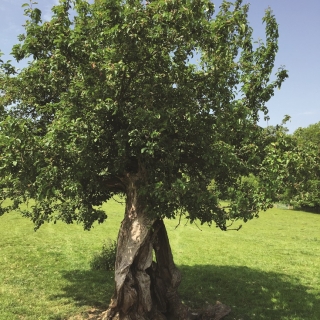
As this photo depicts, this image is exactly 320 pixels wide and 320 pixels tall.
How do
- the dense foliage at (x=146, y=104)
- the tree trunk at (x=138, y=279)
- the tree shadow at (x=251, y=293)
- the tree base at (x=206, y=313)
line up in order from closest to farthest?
the dense foliage at (x=146, y=104) → the tree trunk at (x=138, y=279) → the tree base at (x=206, y=313) → the tree shadow at (x=251, y=293)

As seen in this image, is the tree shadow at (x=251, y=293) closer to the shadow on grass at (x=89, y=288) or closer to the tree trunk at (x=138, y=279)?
the tree trunk at (x=138, y=279)

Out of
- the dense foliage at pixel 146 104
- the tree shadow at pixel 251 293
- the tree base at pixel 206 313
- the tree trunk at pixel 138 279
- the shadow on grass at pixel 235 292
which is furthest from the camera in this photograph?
the shadow on grass at pixel 235 292

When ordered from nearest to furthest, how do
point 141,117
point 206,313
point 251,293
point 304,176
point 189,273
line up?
point 141,117
point 304,176
point 206,313
point 251,293
point 189,273

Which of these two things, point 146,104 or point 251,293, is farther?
point 251,293

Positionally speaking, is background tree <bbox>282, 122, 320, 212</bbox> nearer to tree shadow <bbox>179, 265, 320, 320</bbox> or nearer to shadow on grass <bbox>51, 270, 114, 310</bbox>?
tree shadow <bbox>179, 265, 320, 320</bbox>

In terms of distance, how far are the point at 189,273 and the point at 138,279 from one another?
9790 millimetres

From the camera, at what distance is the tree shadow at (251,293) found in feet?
51.5

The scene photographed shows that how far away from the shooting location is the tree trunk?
12.4 metres

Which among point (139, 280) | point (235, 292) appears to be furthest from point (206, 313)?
point (235, 292)

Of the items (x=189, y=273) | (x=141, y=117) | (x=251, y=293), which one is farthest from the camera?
(x=189, y=273)

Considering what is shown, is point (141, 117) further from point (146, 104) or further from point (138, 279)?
point (138, 279)

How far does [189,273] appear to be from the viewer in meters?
21.6

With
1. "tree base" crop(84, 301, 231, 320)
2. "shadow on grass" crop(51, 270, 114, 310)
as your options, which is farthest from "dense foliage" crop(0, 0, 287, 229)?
"shadow on grass" crop(51, 270, 114, 310)

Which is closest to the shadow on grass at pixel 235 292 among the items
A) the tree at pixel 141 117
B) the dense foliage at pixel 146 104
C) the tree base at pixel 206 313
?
the tree base at pixel 206 313
